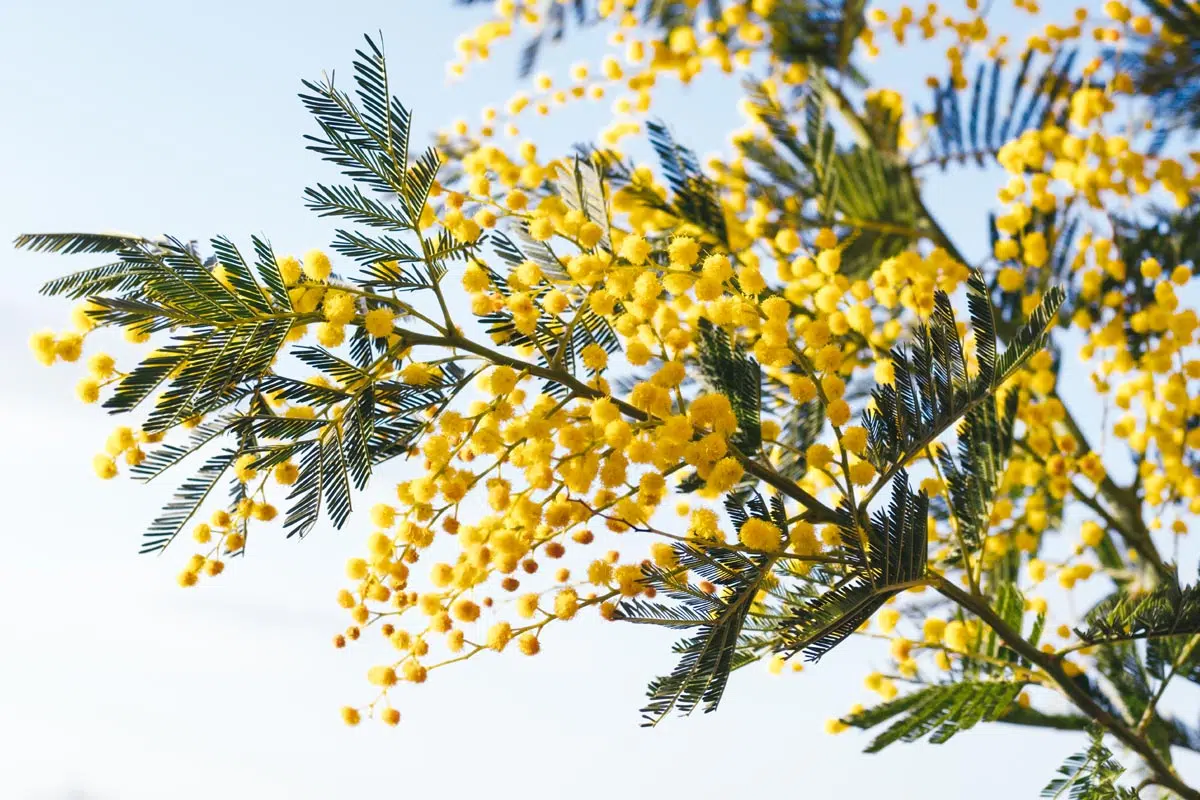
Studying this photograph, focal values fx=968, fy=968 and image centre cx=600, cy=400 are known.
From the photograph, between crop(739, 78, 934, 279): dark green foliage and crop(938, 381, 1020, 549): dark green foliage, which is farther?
crop(739, 78, 934, 279): dark green foliage

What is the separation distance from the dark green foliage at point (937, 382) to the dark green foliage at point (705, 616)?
0.79ft

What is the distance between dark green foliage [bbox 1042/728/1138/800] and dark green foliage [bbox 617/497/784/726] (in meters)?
0.74

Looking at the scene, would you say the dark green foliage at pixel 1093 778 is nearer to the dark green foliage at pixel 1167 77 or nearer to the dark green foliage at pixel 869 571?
the dark green foliage at pixel 869 571

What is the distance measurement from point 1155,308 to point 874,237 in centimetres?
69

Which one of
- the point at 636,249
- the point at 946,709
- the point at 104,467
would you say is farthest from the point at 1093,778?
the point at 104,467

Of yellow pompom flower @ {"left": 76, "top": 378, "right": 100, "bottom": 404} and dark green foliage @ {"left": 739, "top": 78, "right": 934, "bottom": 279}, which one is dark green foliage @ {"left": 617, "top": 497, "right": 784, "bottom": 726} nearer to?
yellow pompom flower @ {"left": 76, "top": 378, "right": 100, "bottom": 404}

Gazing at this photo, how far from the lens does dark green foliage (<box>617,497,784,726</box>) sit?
1.08m

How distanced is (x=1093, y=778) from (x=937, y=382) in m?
0.72

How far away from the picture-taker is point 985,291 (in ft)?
3.95

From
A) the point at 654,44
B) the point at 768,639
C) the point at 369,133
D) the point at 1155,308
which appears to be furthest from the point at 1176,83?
the point at 369,133

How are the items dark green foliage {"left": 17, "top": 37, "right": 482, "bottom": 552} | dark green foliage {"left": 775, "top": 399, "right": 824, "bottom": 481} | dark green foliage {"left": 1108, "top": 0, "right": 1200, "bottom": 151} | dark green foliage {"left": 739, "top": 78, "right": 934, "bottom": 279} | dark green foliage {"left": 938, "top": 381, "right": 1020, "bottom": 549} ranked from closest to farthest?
dark green foliage {"left": 17, "top": 37, "right": 482, "bottom": 552}
dark green foliage {"left": 938, "top": 381, "right": 1020, "bottom": 549}
dark green foliage {"left": 775, "top": 399, "right": 824, "bottom": 481}
dark green foliage {"left": 739, "top": 78, "right": 934, "bottom": 279}
dark green foliage {"left": 1108, "top": 0, "right": 1200, "bottom": 151}

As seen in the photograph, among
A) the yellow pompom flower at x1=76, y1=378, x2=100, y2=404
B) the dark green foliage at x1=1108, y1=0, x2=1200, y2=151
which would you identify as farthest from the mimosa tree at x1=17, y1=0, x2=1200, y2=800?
the dark green foliage at x1=1108, y1=0, x2=1200, y2=151

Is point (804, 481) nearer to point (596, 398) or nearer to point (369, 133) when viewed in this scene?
point (596, 398)

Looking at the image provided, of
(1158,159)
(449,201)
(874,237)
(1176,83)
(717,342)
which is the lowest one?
(717,342)
